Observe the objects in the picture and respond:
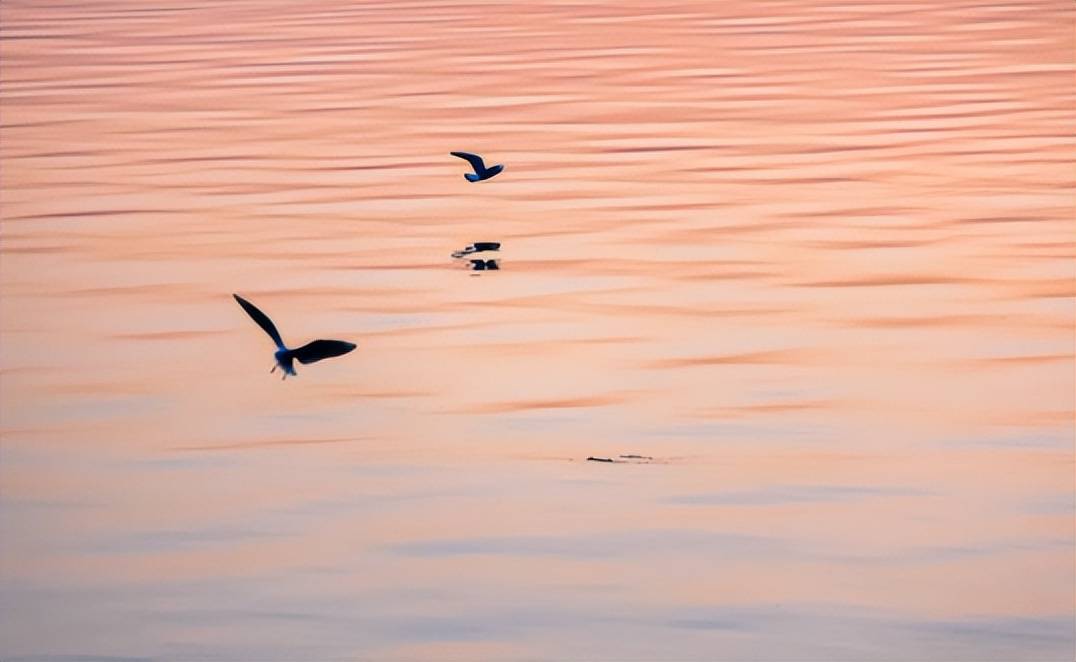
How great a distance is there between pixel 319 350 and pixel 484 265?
4.13 metres

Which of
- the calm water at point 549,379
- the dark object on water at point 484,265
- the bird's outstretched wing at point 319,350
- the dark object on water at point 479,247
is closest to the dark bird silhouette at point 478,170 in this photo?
the calm water at point 549,379

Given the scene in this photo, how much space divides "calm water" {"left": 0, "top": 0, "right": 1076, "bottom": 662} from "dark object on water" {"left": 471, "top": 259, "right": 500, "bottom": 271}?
0.13 metres

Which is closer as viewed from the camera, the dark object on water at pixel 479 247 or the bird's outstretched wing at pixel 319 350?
the bird's outstretched wing at pixel 319 350

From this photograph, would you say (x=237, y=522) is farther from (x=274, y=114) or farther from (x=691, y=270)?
(x=274, y=114)

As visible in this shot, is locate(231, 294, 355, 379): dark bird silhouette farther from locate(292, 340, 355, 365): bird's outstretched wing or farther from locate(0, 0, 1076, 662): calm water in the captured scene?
locate(0, 0, 1076, 662): calm water

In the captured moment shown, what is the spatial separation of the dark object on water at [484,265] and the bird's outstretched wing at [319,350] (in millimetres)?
3948

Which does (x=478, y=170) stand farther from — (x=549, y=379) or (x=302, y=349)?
(x=302, y=349)

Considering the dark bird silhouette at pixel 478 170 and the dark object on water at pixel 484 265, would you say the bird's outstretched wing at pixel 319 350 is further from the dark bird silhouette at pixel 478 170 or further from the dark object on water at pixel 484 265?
the dark bird silhouette at pixel 478 170

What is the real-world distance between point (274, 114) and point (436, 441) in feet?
41.6

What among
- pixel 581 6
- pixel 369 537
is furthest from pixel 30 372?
pixel 581 6

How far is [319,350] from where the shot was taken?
1002cm

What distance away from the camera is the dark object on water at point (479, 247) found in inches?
572

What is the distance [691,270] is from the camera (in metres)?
13.8

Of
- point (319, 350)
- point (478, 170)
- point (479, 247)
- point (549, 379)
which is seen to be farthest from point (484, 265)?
point (319, 350)
